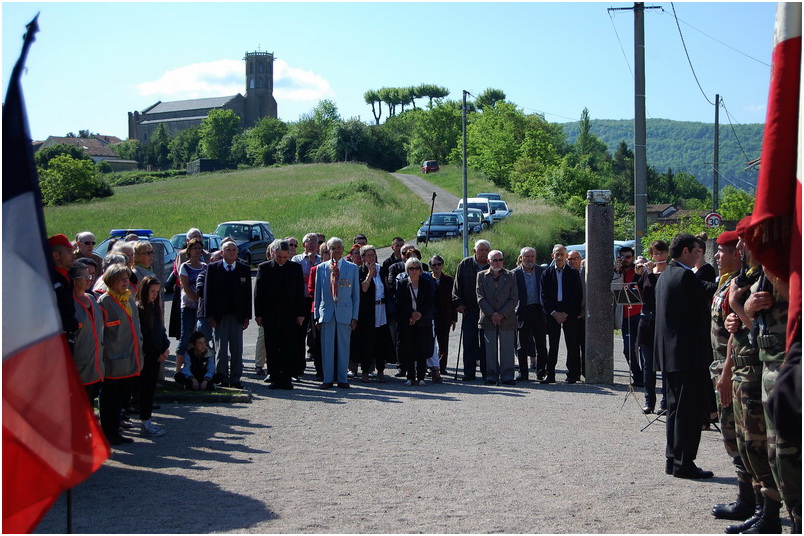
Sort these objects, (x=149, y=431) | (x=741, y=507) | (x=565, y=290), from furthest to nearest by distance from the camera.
A: 1. (x=565, y=290)
2. (x=149, y=431)
3. (x=741, y=507)

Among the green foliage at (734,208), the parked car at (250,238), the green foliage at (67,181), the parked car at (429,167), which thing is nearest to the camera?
the parked car at (250,238)

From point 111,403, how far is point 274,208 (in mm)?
59522

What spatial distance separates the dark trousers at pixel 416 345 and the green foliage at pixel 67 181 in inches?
2890

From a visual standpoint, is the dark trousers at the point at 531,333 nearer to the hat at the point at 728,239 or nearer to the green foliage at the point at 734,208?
the hat at the point at 728,239

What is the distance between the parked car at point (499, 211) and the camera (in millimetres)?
54812

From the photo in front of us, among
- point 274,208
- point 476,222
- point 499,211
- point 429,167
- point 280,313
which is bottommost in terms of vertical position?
point 280,313

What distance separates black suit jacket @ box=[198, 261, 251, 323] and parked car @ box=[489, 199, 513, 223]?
40617 mm

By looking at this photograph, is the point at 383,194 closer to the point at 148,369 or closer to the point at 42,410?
the point at 148,369

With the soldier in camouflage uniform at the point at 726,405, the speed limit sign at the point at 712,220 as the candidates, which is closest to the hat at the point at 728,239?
the soldier in camouflage uniform at the point at 726,405

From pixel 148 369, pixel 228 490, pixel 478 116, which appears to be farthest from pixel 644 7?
pixel 478 116

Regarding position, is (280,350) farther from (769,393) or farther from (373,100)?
(373,100)

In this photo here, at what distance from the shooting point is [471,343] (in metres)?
14.2

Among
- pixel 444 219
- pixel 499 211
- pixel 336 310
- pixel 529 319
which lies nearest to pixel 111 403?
pixel 336 310

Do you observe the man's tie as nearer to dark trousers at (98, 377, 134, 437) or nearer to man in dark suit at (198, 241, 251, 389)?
man in dark suit at (198, 241, 251, 389)
